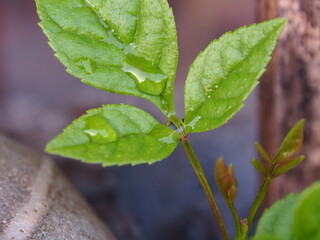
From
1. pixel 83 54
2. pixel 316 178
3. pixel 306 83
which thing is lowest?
pixel 316 178

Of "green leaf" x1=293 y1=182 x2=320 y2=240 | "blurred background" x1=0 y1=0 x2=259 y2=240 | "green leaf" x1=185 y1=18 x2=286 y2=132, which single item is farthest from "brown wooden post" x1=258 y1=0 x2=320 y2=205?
"green leaf" x1=293 y1=182 x2=320 y2=240

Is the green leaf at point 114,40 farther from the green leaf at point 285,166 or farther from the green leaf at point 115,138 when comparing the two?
the green leaf at point 285,166

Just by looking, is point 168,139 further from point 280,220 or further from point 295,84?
point 295,84

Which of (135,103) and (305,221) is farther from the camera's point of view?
(135,103)

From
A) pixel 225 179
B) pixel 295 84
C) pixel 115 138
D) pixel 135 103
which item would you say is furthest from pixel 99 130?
pixel 135 103

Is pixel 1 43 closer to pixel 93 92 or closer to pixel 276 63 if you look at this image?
pixel 93 92

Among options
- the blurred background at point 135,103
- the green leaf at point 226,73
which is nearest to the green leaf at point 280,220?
the green leaf at point 226,73

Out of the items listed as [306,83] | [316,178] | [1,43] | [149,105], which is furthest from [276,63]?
[1,43]

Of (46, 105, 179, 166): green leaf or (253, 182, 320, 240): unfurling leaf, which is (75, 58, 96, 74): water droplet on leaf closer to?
(46, 105, 179, 166): green leaf
